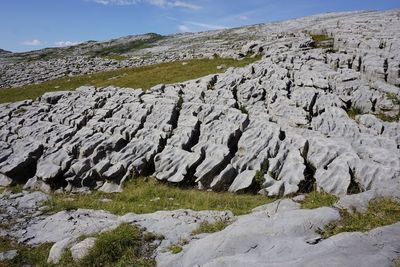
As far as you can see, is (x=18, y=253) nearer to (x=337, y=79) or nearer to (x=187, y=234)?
(x=187, y=234)

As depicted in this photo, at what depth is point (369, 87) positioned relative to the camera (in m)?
34.9

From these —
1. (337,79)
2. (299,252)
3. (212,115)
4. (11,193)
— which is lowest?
(11,193)

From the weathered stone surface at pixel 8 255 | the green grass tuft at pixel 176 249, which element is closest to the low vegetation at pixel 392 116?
the green grass tuft at pixel 176 249

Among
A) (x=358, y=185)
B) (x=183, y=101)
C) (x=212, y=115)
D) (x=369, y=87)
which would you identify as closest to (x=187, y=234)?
(x=358, y=185)

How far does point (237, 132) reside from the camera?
30547mm

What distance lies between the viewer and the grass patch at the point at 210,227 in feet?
56.5

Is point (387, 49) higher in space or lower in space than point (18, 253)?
higher

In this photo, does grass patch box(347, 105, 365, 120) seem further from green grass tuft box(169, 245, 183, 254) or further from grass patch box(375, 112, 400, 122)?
green grass tuft box(169, 245, 183, 254)

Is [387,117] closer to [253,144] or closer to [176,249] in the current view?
[253,144]

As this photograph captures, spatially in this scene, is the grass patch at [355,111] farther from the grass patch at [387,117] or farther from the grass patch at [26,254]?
the grass patch at [26,254]

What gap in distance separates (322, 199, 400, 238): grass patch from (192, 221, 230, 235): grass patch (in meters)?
5.20

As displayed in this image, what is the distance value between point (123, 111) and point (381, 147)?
→ 25.2m

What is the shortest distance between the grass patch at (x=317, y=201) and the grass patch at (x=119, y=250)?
Answer: 27.1ft

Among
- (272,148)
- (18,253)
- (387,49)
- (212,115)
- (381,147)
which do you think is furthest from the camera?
(387,49)
